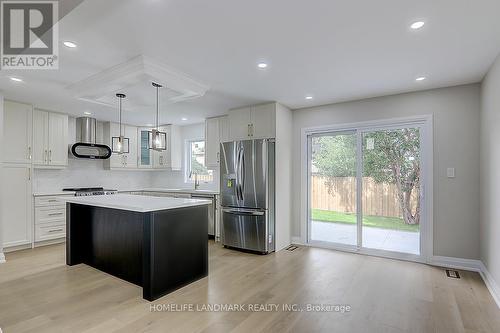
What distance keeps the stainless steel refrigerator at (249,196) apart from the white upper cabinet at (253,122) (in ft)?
0.70

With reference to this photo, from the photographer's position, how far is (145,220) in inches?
104

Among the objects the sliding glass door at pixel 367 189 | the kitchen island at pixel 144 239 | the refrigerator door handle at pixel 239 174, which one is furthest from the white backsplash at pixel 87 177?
the sliding glass door at pixel 367 189

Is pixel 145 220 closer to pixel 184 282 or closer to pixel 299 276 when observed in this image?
pixel 184 282

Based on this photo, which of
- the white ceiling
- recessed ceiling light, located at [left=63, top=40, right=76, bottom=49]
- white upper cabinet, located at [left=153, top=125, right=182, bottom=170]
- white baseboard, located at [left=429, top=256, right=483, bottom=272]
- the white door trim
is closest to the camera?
the white ceiling

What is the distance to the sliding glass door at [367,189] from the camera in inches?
155

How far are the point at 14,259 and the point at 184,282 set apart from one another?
2974mm

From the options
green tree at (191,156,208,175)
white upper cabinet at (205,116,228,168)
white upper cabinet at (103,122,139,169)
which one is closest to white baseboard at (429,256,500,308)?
white upper cabinet at (205,116,228,168)

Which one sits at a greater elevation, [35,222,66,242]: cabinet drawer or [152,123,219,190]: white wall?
[152,123,219,190]: white wall

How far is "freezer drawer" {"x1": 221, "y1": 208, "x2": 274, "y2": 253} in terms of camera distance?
13.9 feet

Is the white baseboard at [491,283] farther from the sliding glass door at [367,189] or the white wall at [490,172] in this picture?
the sliding glass door at [367,189]

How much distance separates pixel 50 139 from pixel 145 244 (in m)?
3.77

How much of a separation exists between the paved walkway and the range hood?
4.88 m

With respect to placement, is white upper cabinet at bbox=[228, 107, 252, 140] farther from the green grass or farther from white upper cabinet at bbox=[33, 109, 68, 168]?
white upper cabinet at bbox=[33, 109, 68, 168]

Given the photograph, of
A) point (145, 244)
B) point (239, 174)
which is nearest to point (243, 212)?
point (239, 174)
